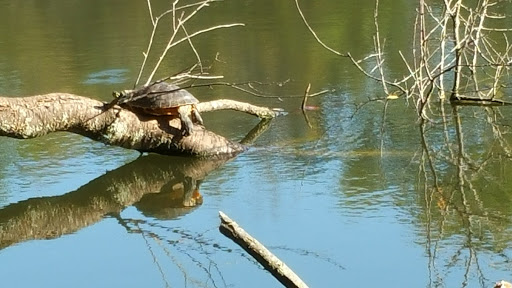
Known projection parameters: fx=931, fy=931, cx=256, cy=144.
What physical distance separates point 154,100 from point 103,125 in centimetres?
43

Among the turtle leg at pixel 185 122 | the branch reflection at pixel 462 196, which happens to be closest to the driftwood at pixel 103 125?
the turtle leg at pixel 185 122

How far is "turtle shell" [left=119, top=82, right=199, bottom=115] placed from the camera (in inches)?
267

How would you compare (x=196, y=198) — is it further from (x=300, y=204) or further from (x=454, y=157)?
(x=454, y=157)

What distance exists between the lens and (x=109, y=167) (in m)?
7.00

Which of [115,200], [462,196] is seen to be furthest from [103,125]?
[462,196]

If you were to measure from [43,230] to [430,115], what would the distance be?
150 inches

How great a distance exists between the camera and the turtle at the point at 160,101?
6781 mm

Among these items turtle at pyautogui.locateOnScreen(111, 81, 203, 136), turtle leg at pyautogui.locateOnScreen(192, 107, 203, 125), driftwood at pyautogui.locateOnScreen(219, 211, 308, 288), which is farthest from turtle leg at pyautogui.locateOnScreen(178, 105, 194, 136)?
driftwood at pyautogui.locateOnScreen(219, 211, 308, 288)

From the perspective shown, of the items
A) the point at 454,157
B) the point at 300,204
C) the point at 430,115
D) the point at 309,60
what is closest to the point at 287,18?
the point at 309,60

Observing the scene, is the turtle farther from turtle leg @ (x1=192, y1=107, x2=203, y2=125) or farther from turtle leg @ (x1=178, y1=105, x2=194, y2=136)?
turtle leg @ (x1=192, y1=107, x2=203, y2=125)

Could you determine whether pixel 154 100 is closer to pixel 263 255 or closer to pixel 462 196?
pixel 462 196

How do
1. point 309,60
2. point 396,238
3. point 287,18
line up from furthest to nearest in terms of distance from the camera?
point 287,18 < point 309,60 < point 396,238

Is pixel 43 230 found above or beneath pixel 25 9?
beneath

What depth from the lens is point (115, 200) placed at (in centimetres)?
635
